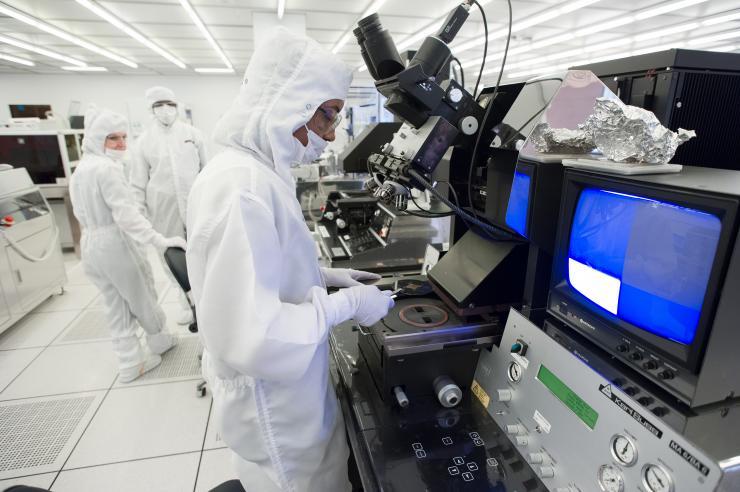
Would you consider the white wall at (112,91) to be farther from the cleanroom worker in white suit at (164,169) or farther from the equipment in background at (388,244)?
the equipment in background at (388,244)

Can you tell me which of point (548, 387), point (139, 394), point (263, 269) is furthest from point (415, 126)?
point (139, 394)

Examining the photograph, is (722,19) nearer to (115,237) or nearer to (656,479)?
(656,479)

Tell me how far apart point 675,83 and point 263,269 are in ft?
2.80

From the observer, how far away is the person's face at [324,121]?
96 centimetres

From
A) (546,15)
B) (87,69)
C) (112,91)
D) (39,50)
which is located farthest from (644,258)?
(112,91)

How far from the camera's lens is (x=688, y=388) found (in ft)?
1.77

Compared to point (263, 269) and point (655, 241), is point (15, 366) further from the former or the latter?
point (655, 241)

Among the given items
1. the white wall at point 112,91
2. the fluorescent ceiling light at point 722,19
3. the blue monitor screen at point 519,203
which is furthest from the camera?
the white wall at point 112,91

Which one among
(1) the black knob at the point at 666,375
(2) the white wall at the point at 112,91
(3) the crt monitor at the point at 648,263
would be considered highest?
(2) the white wall at the point at 112,91

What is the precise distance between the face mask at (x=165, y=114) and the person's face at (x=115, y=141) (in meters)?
0.62

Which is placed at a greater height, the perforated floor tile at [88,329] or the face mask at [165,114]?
the face mask at [165,114]

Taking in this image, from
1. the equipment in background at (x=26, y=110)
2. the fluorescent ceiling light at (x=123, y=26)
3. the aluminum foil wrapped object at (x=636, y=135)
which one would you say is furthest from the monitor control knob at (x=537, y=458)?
the equipment in background at (x=26, y=110)

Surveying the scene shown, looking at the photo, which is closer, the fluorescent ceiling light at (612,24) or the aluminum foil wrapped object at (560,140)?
→ the aluminum foil wrapped object at (560,140)

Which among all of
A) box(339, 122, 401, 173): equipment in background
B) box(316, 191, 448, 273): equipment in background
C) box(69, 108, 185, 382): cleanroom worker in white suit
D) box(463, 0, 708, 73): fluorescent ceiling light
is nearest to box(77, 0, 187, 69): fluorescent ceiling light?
box(69, 108, 185, 382): cleanroom worker in white suit
